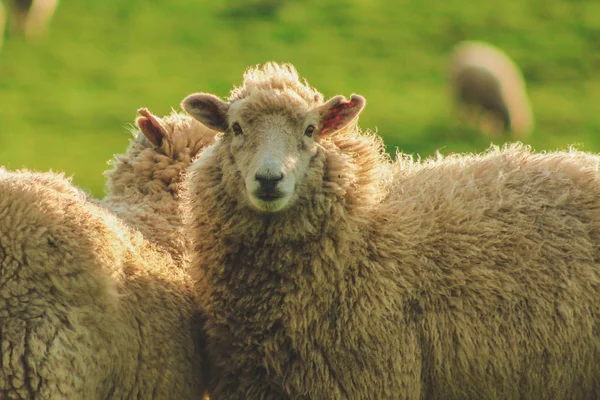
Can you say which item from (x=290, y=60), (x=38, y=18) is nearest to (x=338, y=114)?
(x=290, y=60)

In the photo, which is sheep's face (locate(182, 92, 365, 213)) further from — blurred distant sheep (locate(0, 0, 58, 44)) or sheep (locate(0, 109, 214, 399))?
blurred distant sheep (locate(0, 0, 58, 44))

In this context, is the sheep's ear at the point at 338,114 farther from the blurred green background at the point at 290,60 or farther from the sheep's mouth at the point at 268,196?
the blurred green background at the point at 290,60

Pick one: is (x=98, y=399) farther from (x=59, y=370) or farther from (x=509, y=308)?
(x=509, y=308)

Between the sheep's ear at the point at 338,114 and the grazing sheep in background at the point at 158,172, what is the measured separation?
1.11 m

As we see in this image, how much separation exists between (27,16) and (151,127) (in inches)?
1015

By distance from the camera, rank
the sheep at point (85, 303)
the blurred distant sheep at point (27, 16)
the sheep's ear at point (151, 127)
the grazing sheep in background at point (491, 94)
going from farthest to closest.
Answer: the blurred distant sheep at point (27, 16) < the grazing sheep in background at point (491, 94) < the sheep's ear at point (151, 127) < the sheep at point (85, 303)

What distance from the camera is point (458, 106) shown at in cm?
2781

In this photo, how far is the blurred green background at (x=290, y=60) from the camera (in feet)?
90.9

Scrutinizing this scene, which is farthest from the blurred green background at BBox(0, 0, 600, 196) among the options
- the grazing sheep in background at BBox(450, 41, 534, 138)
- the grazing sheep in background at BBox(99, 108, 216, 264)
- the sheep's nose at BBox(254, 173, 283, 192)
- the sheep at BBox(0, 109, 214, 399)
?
the sheep's nose at BBox(254, 173, 283, 192)

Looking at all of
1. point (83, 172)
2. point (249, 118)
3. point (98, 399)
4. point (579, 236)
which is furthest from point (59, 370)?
point (83, 172)

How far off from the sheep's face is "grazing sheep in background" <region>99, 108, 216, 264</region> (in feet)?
2.29

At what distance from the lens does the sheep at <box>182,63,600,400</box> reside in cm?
569

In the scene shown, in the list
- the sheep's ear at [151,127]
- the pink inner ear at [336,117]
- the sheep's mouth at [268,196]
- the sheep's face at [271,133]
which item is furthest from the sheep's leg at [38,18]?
the sheep's mouth at [268,196]

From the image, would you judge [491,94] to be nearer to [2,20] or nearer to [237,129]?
[2,20]
